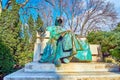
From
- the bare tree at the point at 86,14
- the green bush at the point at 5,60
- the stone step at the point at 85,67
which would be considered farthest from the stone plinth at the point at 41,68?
the bare tree at the point at 86,14

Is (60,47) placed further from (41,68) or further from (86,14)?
(86,14)

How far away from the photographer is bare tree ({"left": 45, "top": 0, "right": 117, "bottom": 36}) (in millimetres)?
18484

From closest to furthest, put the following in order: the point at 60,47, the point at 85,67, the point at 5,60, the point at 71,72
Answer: the point at 71,72 < the point at 85,67 < the point at 60,47 < the point at 5,60

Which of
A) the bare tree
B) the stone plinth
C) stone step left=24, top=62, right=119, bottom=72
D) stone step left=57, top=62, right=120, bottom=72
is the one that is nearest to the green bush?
stone step left=24, top=62, right=119, bottom=72

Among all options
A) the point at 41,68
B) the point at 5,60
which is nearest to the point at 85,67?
the point at 41,68

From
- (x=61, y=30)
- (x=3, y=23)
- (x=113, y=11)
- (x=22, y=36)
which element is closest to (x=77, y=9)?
(x=113, y=11)

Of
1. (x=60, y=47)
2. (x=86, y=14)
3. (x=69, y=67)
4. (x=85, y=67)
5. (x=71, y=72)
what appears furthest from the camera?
(x=86, y=14)

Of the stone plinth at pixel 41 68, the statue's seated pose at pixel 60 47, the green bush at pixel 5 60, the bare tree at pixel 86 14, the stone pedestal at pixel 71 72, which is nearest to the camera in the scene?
the stone pedestal at pixel 71 72

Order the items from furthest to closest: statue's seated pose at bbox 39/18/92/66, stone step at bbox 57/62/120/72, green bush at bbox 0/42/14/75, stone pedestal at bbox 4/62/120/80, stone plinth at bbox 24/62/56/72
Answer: green bush at bbox 0/42/14/75, statue's seated pose at bbox 39/18/92/66, stone step at bbox 57/62/120/72, stone plinth at bbox 24/62/56/72, stone pedestal at bbox 4/62/120/80

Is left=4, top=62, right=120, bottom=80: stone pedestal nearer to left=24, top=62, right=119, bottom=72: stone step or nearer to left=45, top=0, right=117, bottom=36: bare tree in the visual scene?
left=24, top=62, right=119, bottom=72: stone step

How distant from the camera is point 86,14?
1905 centimetres

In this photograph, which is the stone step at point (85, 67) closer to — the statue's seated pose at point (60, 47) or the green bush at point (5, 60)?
the statue's seated pose at point (60, 47)

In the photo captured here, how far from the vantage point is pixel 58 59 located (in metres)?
5.31

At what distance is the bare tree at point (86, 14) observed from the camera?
60.6ft
